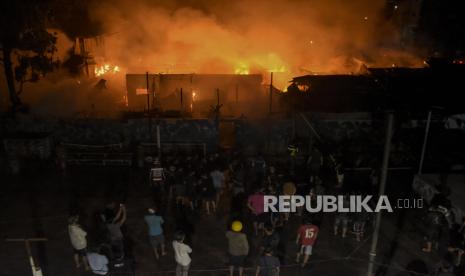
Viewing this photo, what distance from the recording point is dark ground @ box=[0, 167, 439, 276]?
10.1 metres

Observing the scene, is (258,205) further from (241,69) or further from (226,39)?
(226,39)

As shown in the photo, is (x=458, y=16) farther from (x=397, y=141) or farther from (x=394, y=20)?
(x=397, y=141)

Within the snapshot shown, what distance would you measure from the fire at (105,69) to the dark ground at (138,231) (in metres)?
15.3

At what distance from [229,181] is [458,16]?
32.0m

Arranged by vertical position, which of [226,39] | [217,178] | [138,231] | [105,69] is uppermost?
[226,39]

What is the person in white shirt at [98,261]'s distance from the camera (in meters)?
8.42

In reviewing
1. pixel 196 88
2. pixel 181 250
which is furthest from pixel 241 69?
pixel 181 250

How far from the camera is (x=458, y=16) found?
1411 inches

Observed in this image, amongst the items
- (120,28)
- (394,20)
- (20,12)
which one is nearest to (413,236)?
(20,12)

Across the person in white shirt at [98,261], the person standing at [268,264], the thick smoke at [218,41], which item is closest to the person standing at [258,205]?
the person standing at [268,264]

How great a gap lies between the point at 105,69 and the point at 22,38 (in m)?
11.5

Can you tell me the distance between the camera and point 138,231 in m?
11.5

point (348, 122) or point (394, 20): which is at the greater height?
point (394, 20)

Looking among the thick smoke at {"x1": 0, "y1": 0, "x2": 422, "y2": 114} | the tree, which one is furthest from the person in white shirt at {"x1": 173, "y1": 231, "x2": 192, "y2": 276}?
the thick smoke at {"x1": 0, "y1": 0, "x2": 422, "y2": 114}
